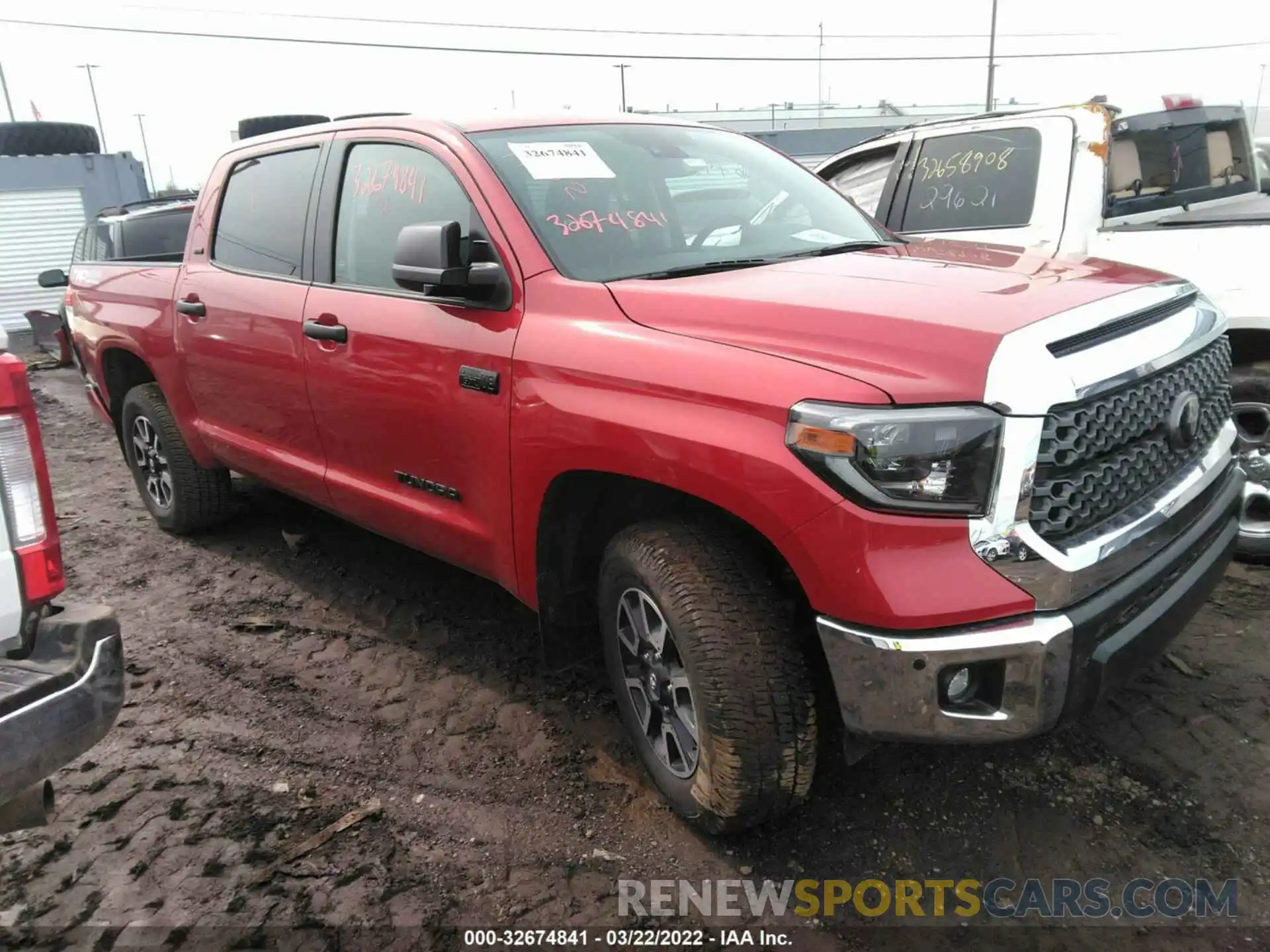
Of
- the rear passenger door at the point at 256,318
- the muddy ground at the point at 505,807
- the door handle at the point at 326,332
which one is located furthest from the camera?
the rear passenger door at the point at 256,318

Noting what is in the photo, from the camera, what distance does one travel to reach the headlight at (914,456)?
1878 mm

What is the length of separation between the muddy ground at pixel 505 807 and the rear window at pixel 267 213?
5.29 feet

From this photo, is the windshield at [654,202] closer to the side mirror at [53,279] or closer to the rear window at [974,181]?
the rear window at [974,181]

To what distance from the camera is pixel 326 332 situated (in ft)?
10.7

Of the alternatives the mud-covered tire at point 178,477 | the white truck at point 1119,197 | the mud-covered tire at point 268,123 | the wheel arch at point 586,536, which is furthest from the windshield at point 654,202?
the mud-covered tire at point 268,123

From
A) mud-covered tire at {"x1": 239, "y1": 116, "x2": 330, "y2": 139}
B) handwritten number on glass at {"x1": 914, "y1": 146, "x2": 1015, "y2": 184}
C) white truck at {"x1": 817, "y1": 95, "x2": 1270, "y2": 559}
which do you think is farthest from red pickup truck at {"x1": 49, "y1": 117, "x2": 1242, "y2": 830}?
mud-covered tire at {"x1": 239, "y1": 116, "x2": 330, "y2": 139}

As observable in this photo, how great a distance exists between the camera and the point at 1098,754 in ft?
9.02

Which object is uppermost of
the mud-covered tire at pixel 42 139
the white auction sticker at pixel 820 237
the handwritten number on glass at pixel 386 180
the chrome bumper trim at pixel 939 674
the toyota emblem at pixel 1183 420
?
the mud-covered tire at pixel 42 139

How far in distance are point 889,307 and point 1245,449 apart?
2.56 meters

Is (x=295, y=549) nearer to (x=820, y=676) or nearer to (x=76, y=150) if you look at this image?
(x=820, y=676)

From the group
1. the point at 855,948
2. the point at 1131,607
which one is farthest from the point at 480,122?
the point at 855,948

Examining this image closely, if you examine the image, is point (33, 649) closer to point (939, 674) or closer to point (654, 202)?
point (939, 674)

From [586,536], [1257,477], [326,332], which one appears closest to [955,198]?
[1257,477]

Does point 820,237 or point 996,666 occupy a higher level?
point 820,237
